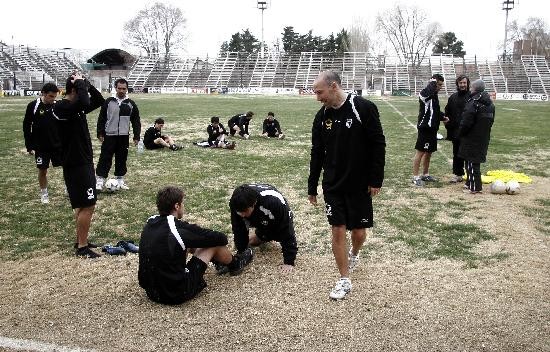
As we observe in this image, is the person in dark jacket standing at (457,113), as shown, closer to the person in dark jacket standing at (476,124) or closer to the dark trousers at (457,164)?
the dark trousers at (457,164)

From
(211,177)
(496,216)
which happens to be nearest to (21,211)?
(211,177)

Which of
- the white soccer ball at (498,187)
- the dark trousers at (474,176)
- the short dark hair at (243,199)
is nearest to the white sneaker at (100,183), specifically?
the short dark hair at (243,199)

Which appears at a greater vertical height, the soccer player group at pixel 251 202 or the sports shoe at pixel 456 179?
the soccer player group at pixel 251 202

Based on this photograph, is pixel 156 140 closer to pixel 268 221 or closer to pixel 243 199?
pixel 268 221

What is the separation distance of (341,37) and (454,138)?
76.6 m

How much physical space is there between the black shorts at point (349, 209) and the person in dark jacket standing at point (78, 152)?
2880 millimetres

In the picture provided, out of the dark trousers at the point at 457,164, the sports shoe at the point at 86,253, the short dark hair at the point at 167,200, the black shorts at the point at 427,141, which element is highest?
the black shorts at the point at 427,141

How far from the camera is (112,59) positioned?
74688 mm

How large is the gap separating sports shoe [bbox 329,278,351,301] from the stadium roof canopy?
72.1 meters

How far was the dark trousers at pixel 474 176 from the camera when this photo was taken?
29.1ft

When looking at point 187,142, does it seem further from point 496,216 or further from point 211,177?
point 496,216

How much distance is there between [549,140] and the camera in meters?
16.8

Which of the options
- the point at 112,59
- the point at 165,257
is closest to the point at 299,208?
the point at 165,257

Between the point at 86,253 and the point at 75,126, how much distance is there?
4.89 feet
